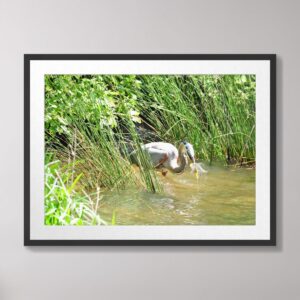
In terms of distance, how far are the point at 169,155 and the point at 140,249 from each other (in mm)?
451

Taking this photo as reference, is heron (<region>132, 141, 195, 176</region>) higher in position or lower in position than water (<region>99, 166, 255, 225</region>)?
higher

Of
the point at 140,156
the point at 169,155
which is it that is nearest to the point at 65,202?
the point at 140,156

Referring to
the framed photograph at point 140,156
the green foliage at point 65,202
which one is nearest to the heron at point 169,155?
the framed photograph at point 140,156

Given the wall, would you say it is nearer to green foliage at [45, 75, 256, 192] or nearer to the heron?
green foliage at [45, 75, 256, 192]

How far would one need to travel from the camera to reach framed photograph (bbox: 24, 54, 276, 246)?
2.02 meters

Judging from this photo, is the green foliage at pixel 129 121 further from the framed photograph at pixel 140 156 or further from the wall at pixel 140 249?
the wall at pixel 140 249

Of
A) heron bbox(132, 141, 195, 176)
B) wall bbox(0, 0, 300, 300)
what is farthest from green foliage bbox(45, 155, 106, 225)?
heron bbox(132, 141, 195, 176)

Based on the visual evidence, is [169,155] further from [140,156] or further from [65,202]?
[65,202]

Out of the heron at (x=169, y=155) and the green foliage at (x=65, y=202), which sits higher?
the heron at (x=169, y=155)

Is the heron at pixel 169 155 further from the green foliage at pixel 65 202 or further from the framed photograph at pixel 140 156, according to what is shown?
the green foliage at pixel 65 202

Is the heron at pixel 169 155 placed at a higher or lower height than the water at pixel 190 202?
higher

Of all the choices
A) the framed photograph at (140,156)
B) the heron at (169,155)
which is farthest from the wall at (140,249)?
the heron at (169,155)

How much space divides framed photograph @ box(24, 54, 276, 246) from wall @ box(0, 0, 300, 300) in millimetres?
53

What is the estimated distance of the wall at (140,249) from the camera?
6.68 ft
